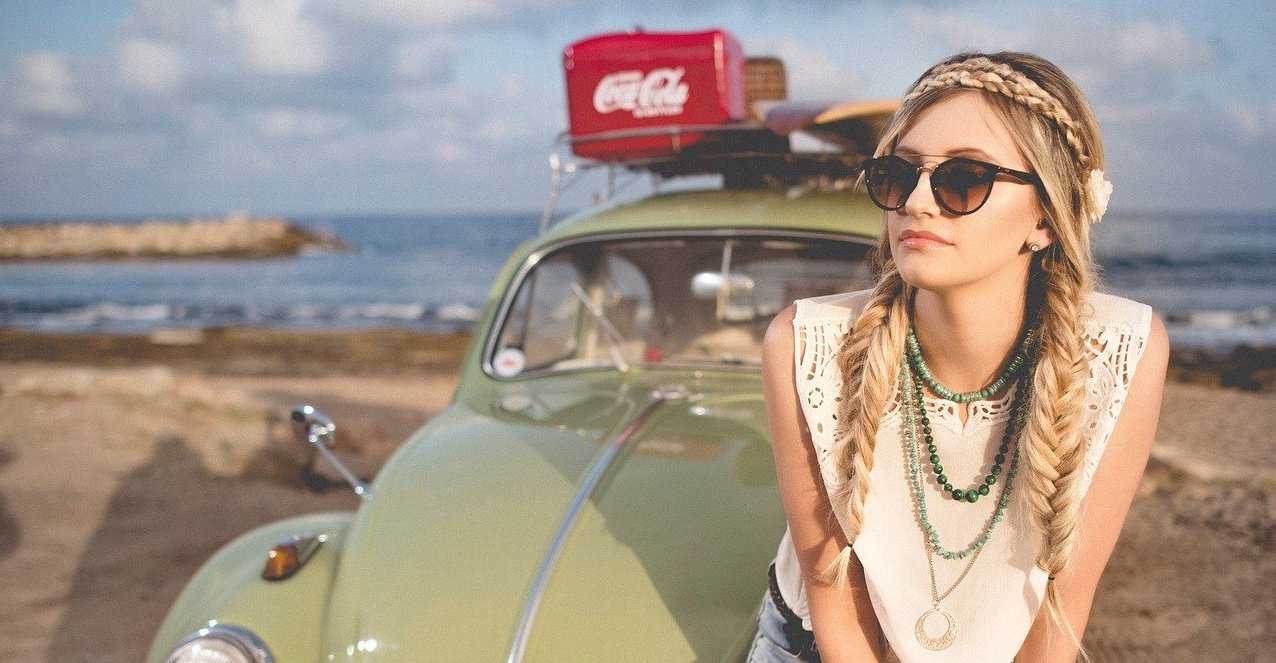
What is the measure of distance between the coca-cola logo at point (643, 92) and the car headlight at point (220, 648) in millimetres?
2712

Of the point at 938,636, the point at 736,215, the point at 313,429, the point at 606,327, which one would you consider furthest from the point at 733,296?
the point at 938,636

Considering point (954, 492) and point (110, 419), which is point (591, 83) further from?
point (110, 419)

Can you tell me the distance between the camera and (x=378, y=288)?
3138cm

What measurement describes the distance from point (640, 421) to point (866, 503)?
4.12 feet

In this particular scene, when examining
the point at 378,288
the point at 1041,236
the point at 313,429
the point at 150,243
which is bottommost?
the point at 150,243

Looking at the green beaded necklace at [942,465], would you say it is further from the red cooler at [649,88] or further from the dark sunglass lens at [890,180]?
the red cooler at [649,88]

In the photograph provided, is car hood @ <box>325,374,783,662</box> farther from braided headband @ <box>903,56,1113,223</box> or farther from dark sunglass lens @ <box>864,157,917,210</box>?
braided headband @ <box>903,56,1113,223</box>

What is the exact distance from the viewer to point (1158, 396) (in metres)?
1.63

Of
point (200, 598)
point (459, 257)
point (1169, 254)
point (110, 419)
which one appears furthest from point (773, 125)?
point (459, 257)

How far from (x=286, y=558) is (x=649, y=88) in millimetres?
2500

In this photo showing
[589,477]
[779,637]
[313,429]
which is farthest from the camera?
[313,429]

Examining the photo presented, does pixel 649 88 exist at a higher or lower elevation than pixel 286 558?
higher

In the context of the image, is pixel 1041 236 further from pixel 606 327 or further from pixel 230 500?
pixel 230 500

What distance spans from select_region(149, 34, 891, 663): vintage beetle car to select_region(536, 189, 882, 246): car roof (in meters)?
0.01
